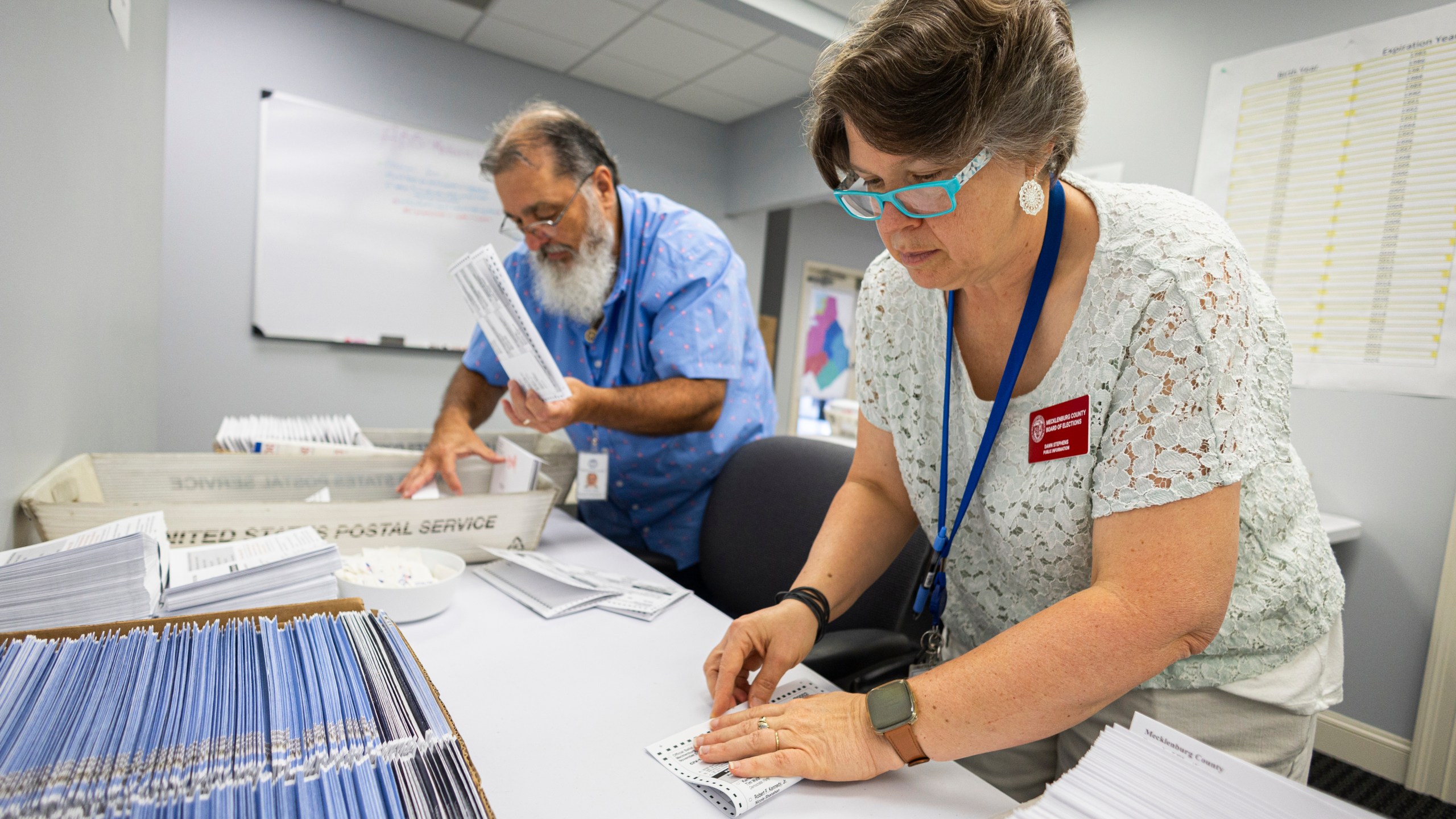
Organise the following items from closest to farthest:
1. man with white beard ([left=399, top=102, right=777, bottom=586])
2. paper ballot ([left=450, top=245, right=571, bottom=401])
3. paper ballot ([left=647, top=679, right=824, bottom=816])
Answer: paper ballot ([left=647, top=679, right=824, bottom=816])
paper ballot ([left=450, top=245, right=571, bottom=401])
man with white beard ([left=399, top=102, right=777, bottom=586])

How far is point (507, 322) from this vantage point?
4.00 feet

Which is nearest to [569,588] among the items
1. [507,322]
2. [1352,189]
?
[507,322]

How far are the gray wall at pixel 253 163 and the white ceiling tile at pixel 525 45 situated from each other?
0.10 m

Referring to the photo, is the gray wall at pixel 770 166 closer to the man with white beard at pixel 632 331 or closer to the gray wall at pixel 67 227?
the man with white beard at pixel 632 331

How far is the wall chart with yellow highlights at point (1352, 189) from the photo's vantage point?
2.01m

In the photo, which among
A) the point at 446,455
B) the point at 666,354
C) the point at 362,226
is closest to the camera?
the point at 446,455

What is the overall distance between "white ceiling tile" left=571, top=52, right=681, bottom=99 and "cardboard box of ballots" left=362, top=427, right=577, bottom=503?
2945 mm

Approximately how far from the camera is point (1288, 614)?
0.80 meters

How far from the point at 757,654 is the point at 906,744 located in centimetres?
22

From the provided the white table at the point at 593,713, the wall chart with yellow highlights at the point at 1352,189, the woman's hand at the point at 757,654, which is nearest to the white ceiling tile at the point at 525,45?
the wall chart with yellow highlights at the point at 1352,189

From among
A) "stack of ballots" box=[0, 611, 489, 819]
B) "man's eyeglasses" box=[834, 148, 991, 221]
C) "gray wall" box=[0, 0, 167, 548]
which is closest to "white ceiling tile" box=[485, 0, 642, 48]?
"gray wall" box=[0, 0, 167, 548]

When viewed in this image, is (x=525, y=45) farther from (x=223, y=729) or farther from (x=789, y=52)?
(x=223, y=729)

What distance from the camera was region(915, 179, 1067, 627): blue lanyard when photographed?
2.56 ft

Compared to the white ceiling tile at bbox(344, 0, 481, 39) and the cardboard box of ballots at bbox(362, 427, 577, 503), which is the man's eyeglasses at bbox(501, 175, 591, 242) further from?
the white ceiling tile at bbox(344, 0, 481, 39)
